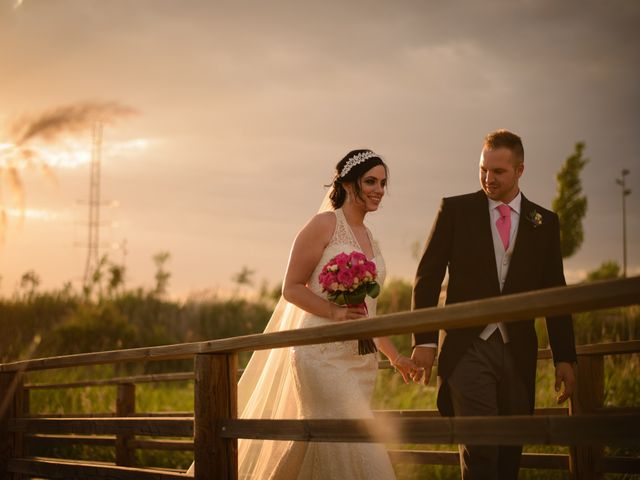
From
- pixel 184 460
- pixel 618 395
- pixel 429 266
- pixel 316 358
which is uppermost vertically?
pixel 429 266

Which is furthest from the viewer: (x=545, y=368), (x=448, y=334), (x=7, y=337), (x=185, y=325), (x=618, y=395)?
(x=185, y=325)

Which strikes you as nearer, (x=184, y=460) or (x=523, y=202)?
(x=523, y=202)

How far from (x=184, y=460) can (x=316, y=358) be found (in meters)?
6.52

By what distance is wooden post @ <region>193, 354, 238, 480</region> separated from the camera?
4242mm

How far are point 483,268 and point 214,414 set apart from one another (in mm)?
1639

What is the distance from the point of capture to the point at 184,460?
35.5 feet

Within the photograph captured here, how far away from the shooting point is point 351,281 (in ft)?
15.7

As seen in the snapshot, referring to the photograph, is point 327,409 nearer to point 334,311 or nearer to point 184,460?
point 334,311

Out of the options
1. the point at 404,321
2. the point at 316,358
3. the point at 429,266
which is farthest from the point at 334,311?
the point at 404,321

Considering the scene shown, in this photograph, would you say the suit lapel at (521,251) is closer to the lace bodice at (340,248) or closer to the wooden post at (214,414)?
the lace bodice at (340,248)

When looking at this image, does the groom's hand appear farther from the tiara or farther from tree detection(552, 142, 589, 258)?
tree detection(552, 142, 589, 258)

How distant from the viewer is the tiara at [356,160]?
526 centimetres

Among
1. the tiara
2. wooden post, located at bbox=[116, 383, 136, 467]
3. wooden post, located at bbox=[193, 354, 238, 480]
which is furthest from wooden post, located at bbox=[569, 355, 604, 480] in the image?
wooden post, located at bbox=[116, 383, 136, 467]

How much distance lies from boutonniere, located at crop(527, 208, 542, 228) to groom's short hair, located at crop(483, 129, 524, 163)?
0.30 metres
